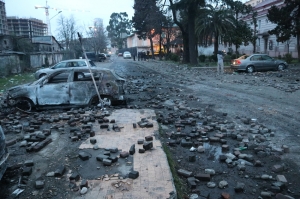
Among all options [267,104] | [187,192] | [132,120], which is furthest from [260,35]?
[187,192]

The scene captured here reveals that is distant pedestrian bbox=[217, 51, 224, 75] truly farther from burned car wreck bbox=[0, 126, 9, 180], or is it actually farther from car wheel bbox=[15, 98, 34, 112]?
burned car wreck bbox=[0, 126, 9, 180]

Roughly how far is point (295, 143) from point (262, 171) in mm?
1600

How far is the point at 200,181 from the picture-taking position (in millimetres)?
4441

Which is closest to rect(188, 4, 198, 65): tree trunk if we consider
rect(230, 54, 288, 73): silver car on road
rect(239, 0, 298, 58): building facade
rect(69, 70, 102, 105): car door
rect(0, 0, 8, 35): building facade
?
rect(230, 54, 288, 73): silver car on road

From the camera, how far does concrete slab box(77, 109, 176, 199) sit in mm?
3805

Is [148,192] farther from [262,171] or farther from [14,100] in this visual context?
[14,100]

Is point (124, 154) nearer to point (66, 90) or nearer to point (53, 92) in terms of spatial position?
point (66, 90)

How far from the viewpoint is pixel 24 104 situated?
9.10m

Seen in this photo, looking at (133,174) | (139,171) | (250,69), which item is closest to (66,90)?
(139,171)

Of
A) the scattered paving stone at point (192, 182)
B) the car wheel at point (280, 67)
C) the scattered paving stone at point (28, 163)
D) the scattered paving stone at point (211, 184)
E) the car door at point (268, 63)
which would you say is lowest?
the scattered paving stone at point (211, 184)

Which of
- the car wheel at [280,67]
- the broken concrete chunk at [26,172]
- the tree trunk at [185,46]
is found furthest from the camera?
the tree trunk at [185,46]

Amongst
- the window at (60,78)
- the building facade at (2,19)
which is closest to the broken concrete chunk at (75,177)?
the window at (60,78)

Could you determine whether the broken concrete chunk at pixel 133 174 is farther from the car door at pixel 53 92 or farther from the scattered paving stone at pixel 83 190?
the car door at pixel 53 92

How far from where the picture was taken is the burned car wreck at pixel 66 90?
8.93m
